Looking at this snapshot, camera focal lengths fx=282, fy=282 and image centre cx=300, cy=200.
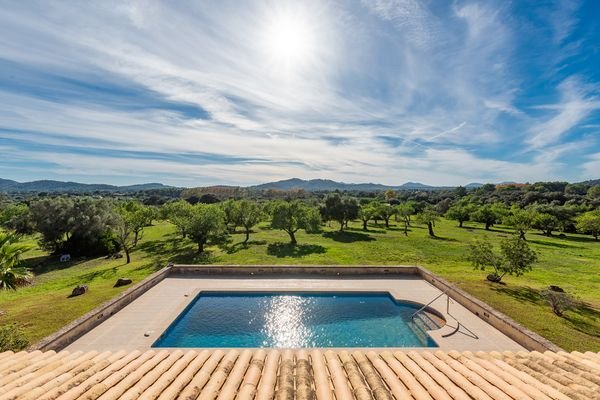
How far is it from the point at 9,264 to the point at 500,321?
18.8 metres

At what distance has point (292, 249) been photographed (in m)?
30.5

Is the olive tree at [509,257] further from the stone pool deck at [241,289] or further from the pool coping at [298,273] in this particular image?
the stone pool deck at [241,289]

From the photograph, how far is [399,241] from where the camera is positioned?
36531 mm

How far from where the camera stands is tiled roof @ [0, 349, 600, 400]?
459 centimetres

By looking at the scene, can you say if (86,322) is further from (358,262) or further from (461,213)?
(461,213)

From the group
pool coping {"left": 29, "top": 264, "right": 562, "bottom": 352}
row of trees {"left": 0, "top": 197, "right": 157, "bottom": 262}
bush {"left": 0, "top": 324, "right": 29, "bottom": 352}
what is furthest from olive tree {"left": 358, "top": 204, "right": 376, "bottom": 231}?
bush {"left": 0, "top": 324, "right": 29, "bottom": 352}

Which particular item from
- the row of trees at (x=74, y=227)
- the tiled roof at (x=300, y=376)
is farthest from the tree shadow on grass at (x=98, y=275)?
the tiled roof at (x=300, y=376)

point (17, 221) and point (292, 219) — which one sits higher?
point (292, 219)

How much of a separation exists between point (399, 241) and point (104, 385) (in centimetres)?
3569

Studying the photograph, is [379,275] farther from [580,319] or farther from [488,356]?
[488,356]

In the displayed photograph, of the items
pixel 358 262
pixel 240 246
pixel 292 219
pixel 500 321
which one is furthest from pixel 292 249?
pixel 500 321

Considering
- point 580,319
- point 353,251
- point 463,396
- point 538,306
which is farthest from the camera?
point 353,251

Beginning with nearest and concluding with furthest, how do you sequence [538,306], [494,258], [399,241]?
1. [538,306]
2. [494,258]
3. [399,241]

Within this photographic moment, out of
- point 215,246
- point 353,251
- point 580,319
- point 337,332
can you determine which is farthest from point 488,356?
point 215,246
